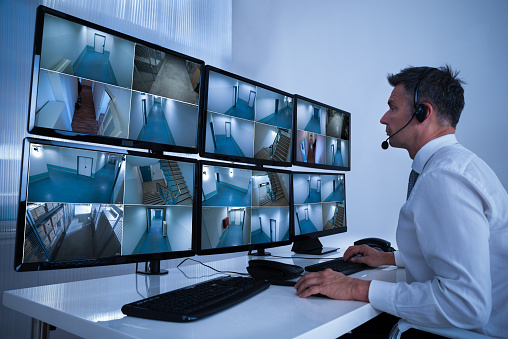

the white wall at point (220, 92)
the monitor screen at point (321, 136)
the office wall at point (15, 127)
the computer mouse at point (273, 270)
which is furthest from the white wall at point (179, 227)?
the office wall at point (15, 127)

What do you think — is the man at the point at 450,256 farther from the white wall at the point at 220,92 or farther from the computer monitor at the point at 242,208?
the white wall at the point at 220,92

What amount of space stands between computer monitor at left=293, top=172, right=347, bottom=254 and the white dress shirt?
2.67 feet

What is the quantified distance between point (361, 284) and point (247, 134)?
32.7 inches

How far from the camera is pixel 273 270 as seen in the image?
1.26m

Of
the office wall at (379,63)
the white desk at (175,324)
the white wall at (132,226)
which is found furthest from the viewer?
the office wall at (379,63)

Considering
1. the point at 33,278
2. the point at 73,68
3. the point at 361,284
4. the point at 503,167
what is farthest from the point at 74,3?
the point at 503,167

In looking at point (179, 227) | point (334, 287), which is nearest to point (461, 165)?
point (334, 287)

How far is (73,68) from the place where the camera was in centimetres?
108

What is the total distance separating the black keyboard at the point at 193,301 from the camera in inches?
31.1

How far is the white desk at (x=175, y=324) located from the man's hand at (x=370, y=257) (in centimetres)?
49

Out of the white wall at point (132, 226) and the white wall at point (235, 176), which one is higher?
the white wall at point (235, 176)

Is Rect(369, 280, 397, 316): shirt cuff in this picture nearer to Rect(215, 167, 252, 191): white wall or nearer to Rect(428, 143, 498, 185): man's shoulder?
Rect(428, 143, 498, 185): man's shoulder

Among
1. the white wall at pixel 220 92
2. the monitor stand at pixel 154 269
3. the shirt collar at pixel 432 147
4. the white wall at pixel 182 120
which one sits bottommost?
the monitor stand at pixel 154 269

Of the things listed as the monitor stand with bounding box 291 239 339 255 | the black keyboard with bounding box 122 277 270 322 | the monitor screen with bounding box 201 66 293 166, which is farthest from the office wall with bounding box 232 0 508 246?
the black keyboard with bounding box 122 277 270 322
